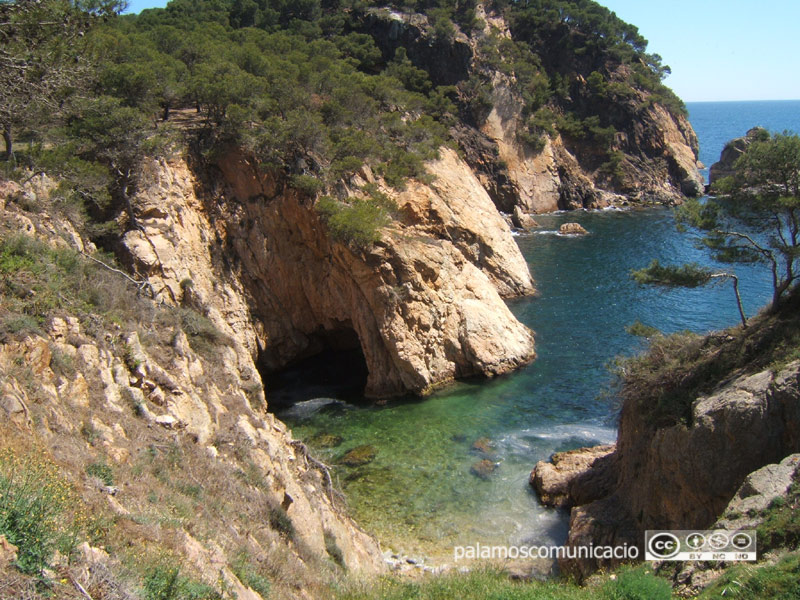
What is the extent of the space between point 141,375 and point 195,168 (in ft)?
46.6

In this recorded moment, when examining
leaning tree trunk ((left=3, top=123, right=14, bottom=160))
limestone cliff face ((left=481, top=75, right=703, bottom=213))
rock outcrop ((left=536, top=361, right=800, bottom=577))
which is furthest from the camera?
limestone cliff face ((left=481, top=75, right=703, bottom=213))

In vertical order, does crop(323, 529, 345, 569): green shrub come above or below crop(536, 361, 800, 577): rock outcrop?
below

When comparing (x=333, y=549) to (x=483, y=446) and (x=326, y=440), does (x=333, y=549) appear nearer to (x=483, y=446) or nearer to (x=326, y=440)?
(x=326, y=440)

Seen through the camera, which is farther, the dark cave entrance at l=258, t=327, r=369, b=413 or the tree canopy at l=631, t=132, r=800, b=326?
the dark cave entrance at l=258, t=327, r=369, b=413

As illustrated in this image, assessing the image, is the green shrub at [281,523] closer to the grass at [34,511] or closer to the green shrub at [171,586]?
the green shrub at [171,586]

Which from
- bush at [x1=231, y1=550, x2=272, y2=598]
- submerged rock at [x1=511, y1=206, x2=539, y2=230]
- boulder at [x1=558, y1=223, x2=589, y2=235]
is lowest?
bush at [x1=231, y1=550, x2=272, y2=598]

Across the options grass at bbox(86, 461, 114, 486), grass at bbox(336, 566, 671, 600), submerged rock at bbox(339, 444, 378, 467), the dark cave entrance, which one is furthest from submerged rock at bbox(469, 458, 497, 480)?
grass at bbox(86, 461, 114, 486)

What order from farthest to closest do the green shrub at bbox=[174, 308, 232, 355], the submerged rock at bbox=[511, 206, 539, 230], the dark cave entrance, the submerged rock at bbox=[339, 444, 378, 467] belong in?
the submerged rock at bbox=[511, 206, 539, 230] < the dark cave entrance < the submerged rock at bbox=[339, 444, 378, 467] < the green shrub at bbox=[174, 308, 232, 355]

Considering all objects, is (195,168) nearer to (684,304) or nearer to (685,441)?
(685,441)

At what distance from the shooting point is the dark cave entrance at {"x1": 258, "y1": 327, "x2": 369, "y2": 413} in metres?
23.9

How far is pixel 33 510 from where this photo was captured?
5.90 metres

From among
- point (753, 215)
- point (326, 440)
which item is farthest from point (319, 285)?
point (753, 215)

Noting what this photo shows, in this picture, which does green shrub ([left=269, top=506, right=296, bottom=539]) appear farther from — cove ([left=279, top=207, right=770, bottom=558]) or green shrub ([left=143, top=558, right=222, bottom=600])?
cove ([left=279, top=207, right=770, bottom=558])

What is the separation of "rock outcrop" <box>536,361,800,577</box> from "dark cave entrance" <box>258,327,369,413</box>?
1160 centimetres
